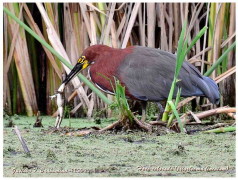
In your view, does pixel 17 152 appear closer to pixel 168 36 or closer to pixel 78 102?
pixel 78 102

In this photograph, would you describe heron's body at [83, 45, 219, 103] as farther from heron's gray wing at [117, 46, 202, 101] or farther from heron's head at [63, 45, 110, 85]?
heron's head at [63, 45, 110, 85]

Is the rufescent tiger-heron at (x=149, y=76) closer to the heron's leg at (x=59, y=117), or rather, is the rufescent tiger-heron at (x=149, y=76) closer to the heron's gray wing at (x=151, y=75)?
the heron's gray wing at (x=151, y=75)

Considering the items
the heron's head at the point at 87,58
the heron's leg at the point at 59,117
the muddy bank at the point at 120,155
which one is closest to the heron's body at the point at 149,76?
the heron's head at the point at 87,58

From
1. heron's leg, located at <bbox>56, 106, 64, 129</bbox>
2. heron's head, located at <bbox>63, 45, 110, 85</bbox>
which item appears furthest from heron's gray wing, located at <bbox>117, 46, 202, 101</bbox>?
heron's leg, located at <bbox>56, 106, 64, 129</bbox>

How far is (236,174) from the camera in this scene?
3127mm

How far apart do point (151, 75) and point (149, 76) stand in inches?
0.7

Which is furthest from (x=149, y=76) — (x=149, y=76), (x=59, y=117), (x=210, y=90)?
(x=59, y=117)

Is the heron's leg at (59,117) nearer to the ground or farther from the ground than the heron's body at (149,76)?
nearer to the ground

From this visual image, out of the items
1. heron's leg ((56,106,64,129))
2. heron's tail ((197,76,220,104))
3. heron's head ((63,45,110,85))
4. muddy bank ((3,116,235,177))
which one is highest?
heron's head ((63,45,110,85))

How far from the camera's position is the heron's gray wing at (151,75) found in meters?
5.12

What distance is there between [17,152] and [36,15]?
255 cm

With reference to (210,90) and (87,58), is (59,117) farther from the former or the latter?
(210,90)

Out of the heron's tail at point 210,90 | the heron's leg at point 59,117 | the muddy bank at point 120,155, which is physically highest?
the heron's tail at point 210,90

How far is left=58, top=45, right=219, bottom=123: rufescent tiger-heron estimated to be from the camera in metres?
5.11
